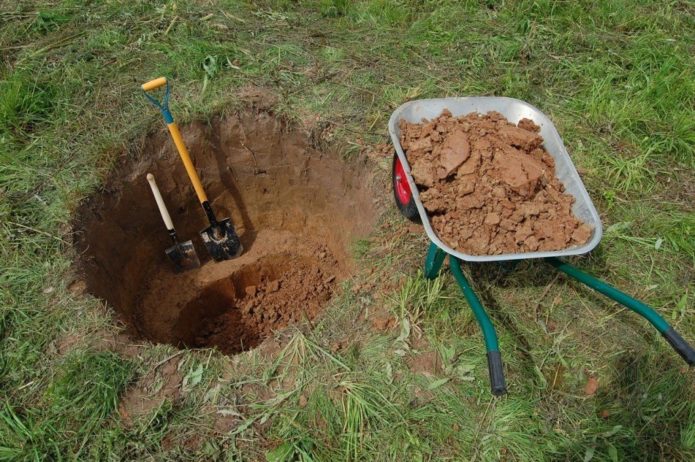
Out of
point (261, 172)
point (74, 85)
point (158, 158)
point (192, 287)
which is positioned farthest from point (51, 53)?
point (192, 287)

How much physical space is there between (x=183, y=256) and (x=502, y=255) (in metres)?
2.49

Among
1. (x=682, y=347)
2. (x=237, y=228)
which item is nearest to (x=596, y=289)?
(x=682, y=347)

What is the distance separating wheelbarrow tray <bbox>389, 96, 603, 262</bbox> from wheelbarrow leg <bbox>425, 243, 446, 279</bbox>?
0.68ft

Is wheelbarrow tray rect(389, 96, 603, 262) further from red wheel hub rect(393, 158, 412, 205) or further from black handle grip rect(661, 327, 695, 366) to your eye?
black handle grip rect(661, 327, 695, 366)

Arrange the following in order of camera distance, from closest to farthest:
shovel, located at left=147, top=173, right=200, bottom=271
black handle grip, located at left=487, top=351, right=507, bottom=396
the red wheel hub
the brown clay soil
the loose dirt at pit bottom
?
black handle grip, located at left=487, top=351, right=507, bottom=396, the brown clay soil, the red wheel hub, the loose dirt at pit bottom, shovel, located at left=147, top=173, right=200, bottom=271

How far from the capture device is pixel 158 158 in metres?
3.45

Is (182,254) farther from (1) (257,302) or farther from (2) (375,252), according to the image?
(2) (375,252)

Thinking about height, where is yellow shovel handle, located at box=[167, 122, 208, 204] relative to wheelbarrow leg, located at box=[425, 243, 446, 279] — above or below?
above

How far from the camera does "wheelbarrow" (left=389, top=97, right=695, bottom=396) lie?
189cm

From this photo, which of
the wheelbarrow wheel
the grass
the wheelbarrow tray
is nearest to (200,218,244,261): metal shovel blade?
the grass

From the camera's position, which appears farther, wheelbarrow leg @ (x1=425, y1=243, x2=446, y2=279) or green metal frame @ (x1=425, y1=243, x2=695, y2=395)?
wheelbarrow leg @ (x1=425, y1=243, x2=446, y2=279)

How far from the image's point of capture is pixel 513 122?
276 cm

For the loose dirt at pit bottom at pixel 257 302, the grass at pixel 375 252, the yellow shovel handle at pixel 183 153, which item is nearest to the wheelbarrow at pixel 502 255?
the grass at pixel 375 252

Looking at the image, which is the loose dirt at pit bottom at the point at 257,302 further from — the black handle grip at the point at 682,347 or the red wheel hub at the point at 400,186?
the black handle grip at the point at 682,347
